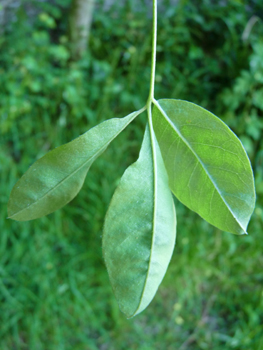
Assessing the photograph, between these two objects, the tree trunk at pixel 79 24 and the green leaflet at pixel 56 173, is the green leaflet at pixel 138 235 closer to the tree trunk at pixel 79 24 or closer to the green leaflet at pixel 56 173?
the green leaflet at pixel 56 173

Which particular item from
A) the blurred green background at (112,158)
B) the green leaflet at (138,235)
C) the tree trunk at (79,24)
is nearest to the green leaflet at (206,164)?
the green leaflet at (138,235)

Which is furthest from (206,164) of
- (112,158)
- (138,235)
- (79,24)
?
(79,24)

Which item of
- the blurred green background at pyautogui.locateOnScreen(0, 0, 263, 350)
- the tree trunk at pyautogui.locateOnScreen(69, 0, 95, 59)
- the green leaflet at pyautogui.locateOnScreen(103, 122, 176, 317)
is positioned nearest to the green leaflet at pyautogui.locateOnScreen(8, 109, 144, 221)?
the green leaflet at pyautogui.locateOnScreen(103, 122, 176, 317)

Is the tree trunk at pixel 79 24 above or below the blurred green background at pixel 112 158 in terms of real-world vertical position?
above

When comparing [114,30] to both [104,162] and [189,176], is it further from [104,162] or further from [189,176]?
[189,176]

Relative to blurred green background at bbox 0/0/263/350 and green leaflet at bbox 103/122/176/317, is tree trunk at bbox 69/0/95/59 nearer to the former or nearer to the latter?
blurred green background at bbox 0/0/263/350

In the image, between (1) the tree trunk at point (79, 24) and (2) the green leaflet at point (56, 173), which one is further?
(1) the tree trunk at point (79, 24)
